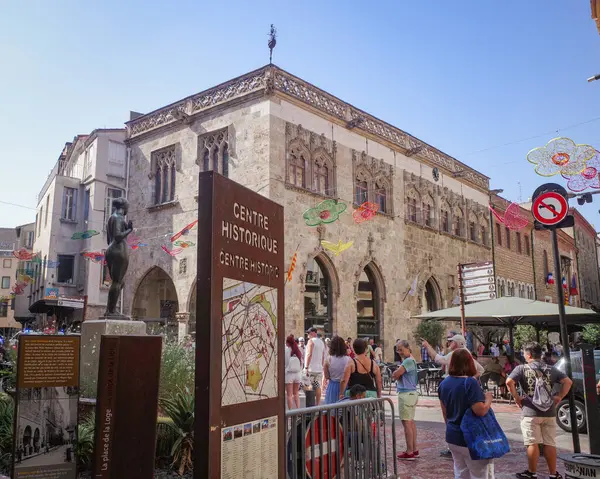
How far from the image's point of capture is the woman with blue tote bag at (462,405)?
16.0 feet

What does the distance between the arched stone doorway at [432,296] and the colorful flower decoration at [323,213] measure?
375 inches

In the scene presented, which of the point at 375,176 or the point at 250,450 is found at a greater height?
the point at 375,176

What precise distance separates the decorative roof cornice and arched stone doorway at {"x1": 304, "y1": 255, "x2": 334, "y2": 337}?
5805 millimetres

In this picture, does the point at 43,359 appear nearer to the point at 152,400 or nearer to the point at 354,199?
the point at 152,400

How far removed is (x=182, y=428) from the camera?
20.0 feet

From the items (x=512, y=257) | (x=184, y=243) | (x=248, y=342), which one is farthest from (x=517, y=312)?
(x=512, y=257)

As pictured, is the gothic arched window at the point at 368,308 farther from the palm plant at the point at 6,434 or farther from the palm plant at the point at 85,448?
the palm plant at the point at 85,448

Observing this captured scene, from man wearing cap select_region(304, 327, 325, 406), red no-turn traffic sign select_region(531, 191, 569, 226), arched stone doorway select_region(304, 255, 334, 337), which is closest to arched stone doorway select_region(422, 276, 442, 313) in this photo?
arched stone doorway select_region(304, 255, 334, 337)

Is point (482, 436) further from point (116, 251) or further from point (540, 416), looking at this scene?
point (116, 251)

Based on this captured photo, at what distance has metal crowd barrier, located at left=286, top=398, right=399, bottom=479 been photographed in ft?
14.8

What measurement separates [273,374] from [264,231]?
88 cm

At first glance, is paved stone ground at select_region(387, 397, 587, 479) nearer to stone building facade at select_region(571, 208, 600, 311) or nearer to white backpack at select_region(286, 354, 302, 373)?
white backpack at select_region(286, 354, 302, 373)

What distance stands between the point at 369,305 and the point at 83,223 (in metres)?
14.5

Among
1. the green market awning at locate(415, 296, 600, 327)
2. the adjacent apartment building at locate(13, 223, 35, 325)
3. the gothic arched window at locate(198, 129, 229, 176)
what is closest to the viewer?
the green market awning at locate(415, 296, 600, 327)
